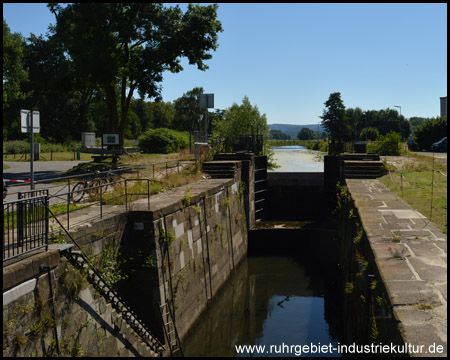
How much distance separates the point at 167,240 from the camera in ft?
33.2

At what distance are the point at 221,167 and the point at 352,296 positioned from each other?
34.3ft

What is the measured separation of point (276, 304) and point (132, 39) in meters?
15.0

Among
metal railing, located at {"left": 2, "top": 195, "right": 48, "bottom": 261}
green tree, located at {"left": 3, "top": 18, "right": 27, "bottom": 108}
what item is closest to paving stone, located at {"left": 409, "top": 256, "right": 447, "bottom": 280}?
metal railing, located at {"left": 2, "top": 195, "right": 48, "bottom": 261}

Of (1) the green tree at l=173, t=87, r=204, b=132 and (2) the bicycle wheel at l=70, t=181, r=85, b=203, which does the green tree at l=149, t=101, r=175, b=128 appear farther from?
(2) the bicycle wheel at l=70, t=181, r=85, b=203

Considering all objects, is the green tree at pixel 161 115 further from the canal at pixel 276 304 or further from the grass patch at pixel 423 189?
the grass patch at pixel 423 189

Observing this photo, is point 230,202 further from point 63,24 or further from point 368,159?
point 63,24

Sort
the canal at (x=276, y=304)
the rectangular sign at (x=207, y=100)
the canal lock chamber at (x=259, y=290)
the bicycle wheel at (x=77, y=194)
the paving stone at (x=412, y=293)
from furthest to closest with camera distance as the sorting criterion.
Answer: the rectangular sign at (x=207, y=100) → the canal at (x=276, y=304) → the bicycle wheel at (x=77, y=194) → the canal lock chamber at (x=259, y=290) → the paving stone at (x=412, y=293)

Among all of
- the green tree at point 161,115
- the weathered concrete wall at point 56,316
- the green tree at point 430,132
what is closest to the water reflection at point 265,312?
the weathered concrete wall at point 56,316

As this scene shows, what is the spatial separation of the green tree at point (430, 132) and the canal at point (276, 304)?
26.4 metres

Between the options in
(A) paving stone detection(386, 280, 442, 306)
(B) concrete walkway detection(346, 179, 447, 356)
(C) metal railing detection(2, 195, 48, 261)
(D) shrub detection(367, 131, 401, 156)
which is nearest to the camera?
(B) concrete walkway detection(346, 179, 447, 356)

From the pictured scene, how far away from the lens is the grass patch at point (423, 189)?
9.70 meters

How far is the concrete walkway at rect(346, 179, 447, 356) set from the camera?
4.44 metres

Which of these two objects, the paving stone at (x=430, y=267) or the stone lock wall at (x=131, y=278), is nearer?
the paving stone at (x=430, y=267)

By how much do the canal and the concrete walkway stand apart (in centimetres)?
362
